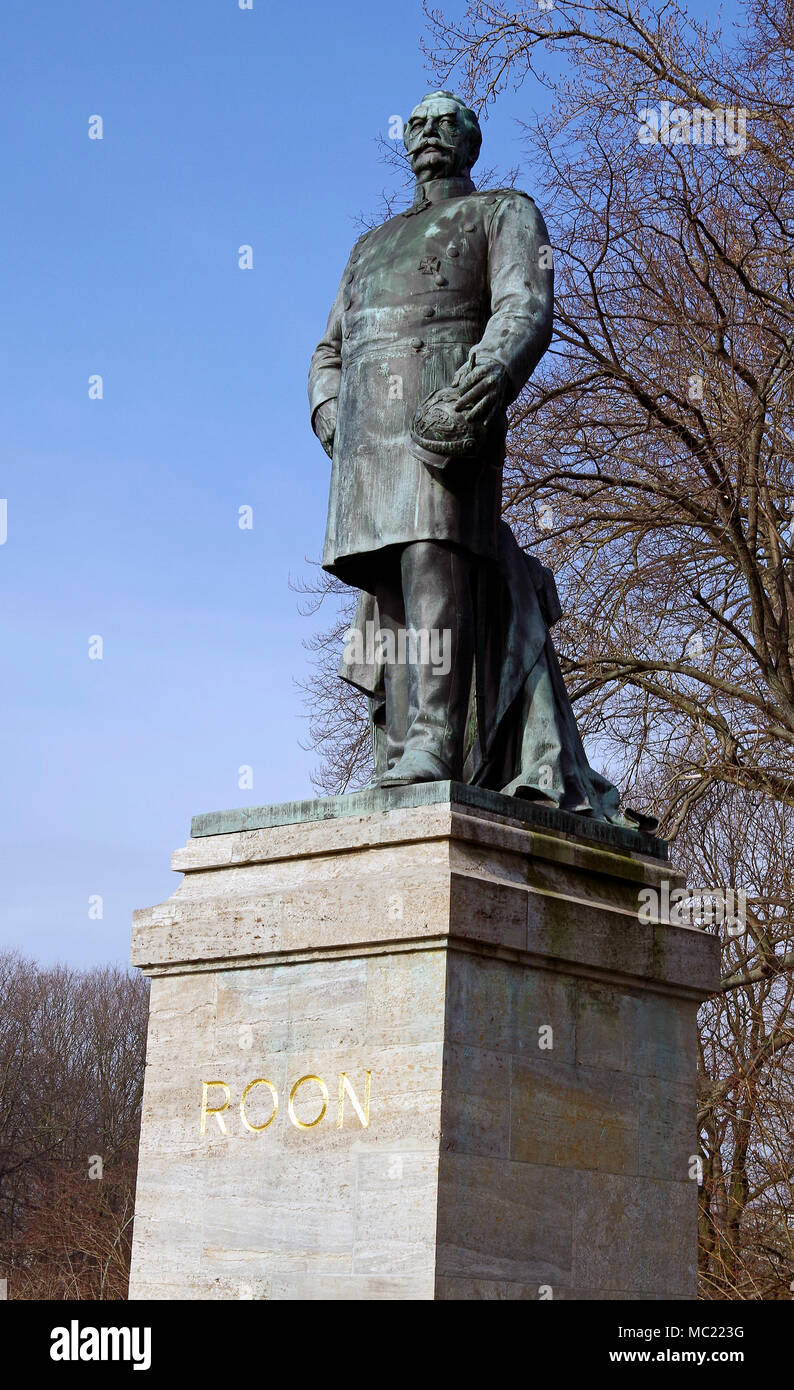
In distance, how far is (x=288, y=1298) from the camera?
612 cm

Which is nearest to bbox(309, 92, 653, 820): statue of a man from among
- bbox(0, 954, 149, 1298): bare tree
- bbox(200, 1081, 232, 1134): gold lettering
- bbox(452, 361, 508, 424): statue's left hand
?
bbox(452, 361, 508, 424): statue's left hand

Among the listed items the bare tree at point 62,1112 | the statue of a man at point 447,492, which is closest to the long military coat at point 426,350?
the statue of a man at point 447,492

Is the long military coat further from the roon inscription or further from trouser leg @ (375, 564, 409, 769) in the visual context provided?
the roon inscription

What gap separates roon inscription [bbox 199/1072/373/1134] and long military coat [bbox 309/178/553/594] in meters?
1.95

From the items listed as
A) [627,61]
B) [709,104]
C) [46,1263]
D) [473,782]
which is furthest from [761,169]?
[46,1263]

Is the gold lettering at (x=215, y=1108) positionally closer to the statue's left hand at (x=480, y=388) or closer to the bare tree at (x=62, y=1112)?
the statue's left hand at (x=480, y=388)

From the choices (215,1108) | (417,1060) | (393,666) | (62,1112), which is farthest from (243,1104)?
(62,1112)

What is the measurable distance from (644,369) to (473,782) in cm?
954

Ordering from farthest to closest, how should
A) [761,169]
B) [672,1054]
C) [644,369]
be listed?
[644,369]
[761,169]
[672,1054]

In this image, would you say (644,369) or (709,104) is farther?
(644,369)

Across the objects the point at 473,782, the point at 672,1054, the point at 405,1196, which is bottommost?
the point at 405,1196

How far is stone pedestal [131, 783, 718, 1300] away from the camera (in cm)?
596
